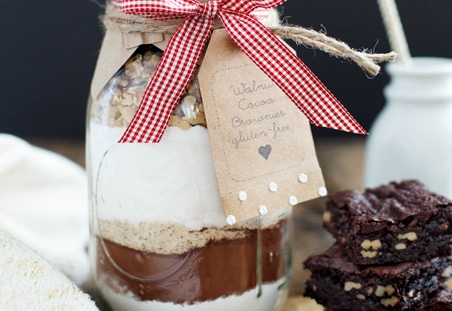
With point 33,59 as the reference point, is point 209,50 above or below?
above

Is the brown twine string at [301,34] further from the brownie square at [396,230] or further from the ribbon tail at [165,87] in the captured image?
the brownie square at [396,230]

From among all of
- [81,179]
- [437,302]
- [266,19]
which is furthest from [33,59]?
[437,302]

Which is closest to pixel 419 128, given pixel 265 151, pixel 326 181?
pixel 326 181

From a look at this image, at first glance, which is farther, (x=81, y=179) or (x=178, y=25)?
(x=81, y=179)

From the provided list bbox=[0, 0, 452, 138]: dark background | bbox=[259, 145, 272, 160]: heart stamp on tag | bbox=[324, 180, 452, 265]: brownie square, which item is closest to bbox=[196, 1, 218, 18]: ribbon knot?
bbox=[259, 145, 272, 160]: heart stamp on tag

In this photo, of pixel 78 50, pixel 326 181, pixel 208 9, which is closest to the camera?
pixel 208 9

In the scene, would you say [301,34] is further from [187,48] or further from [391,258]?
[391,258]

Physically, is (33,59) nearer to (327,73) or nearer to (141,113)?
(327,73)

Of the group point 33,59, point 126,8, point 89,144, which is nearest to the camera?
point 126,8
